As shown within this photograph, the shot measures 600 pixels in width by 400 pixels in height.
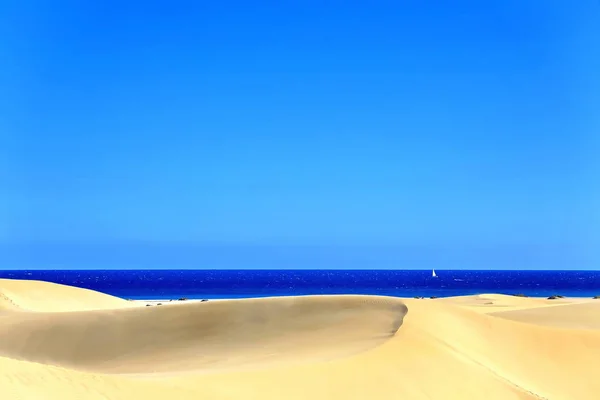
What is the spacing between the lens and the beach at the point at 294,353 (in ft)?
29.7

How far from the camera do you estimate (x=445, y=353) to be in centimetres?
1273

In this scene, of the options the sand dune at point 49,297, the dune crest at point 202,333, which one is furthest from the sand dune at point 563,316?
the sand dune at point 49,297

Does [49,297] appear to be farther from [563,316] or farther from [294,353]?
[294,353]

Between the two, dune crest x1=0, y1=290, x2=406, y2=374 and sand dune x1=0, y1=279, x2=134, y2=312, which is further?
sand dune x1=0, y1=279, x2=134, y2=312

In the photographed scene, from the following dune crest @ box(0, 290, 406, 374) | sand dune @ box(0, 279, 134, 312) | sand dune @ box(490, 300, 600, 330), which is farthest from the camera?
sand dune @ box(0, 279, 134, 312)

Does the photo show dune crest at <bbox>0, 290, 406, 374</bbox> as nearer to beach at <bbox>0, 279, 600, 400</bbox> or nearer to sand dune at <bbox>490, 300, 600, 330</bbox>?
beach at <bbox>0, 279, 600, 400</bbox>

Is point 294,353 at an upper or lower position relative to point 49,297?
lower

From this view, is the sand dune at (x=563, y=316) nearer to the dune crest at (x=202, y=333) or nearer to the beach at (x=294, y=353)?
the beach at (x=294, y=353)

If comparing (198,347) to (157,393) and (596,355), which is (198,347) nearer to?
(157,393)

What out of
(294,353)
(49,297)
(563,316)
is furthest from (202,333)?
(49,297)

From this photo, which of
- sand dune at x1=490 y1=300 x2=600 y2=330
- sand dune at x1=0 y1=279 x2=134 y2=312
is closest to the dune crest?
sand dune at x1=490 y1=300 x2=600 y2=330

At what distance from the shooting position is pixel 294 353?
1258 cm

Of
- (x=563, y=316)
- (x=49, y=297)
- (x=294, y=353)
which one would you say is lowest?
(x=294, y=353)

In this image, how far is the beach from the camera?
9047 mm
